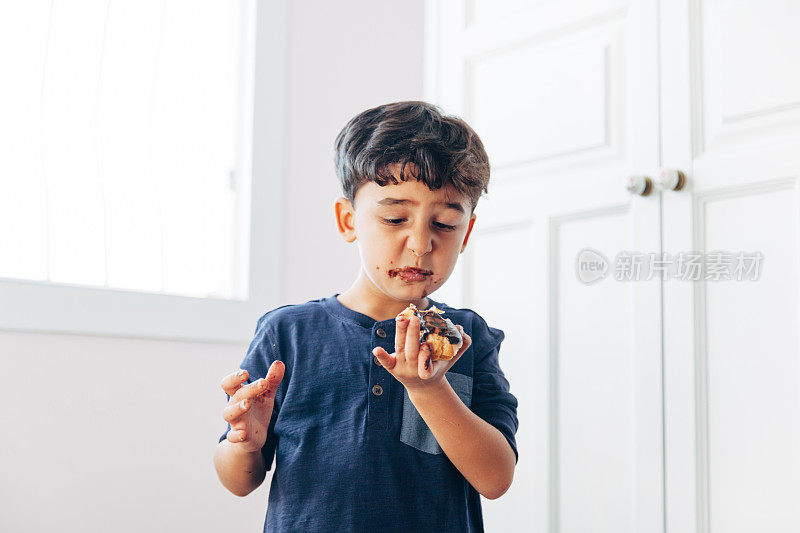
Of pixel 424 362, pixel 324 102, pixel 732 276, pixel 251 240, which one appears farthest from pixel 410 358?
pixel 324 102

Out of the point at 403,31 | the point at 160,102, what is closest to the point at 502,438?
the point at 160,102

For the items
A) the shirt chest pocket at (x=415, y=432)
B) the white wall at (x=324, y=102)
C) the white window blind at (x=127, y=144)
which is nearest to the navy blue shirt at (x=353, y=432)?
the shirt chest pocket at (x=415, y=432)

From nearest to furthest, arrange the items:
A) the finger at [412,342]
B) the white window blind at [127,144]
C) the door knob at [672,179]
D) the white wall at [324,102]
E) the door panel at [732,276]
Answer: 1. the finger at [412,342]
2. the door panel at [732,276]
3. the door knob at [672,179]
4. the white window blind at [127,144]
5. the white wall at [324,102]

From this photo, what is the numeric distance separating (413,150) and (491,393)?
0.95ft

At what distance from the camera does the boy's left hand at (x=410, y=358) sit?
2.45 feet

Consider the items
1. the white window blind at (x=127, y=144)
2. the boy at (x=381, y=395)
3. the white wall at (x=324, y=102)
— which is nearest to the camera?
the boy at (x=381, y=395)

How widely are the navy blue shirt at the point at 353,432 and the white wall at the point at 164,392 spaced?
603 mm

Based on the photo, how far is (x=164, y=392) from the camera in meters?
1.53

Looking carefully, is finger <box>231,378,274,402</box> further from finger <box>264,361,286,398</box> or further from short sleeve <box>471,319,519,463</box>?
short sleeve <box>471,319,519,463</box>

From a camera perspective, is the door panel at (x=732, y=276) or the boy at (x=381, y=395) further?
the door panel at (x=732, y=276)

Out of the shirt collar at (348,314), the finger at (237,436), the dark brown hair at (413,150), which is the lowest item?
the finger at (237,436)

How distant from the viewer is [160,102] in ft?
5.42

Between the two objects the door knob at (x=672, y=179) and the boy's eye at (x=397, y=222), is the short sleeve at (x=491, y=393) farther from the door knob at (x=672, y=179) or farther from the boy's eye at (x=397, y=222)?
the door knob at (x=672, y=179)

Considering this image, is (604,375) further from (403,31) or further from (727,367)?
(403,31)
